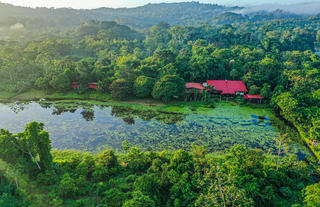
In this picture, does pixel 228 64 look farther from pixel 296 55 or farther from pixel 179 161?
pixel 179 161

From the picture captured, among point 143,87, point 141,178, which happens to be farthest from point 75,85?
point 141,178

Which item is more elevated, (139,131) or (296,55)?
(296,55)

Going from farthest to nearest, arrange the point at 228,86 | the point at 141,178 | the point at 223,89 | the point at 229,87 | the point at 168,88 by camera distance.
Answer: the point at 228,86
the point at 229,87
the point at 223,89
the point at 168,88
the point at 141,178

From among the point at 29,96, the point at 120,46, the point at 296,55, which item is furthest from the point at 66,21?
the point at 296,55

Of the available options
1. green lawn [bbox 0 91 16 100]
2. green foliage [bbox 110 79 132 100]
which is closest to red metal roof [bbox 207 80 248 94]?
green foliage [bbox 110 79 132 100]

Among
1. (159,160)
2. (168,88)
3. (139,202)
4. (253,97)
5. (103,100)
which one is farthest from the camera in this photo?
(103,100)

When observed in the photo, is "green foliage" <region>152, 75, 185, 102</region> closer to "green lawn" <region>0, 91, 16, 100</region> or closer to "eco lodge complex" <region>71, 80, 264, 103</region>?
"eco lodge complex" <region>71, 80, 264, 103</region>

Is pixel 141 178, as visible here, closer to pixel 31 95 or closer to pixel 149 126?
pixel 149 126
